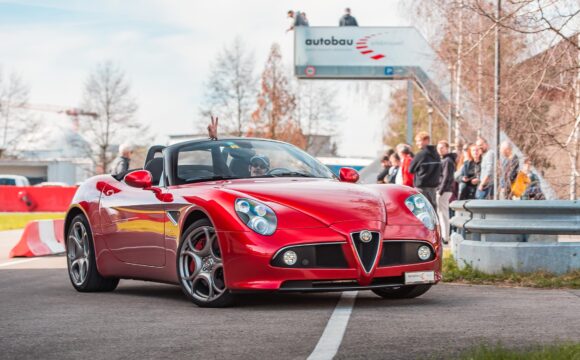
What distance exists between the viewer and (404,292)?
9.02m

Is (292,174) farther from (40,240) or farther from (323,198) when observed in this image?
(40,240)

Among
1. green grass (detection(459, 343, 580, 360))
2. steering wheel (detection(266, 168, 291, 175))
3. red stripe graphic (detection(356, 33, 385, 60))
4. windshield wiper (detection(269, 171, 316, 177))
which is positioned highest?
red stripe graphic (detection(356, 33, 385, 60))

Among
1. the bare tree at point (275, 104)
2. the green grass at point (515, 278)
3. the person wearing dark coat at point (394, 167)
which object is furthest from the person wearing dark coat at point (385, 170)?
the bare tree at point (275, 104)

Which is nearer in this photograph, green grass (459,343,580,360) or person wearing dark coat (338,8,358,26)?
green grass (459,343,580,360)

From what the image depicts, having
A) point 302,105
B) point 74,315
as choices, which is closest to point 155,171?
point 74,315

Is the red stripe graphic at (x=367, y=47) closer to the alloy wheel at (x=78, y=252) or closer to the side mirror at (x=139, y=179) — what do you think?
the alloy wheel at (x=78, y=252)

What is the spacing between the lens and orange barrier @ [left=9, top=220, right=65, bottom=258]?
16750 millimetres

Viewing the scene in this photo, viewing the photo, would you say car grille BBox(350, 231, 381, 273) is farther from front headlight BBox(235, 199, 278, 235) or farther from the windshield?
the windshield

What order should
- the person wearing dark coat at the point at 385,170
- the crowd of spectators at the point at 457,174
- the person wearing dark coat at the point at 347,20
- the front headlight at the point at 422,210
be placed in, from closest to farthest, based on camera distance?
1. the front headlight at the point at 422,210
2. the crowd of spectators at the point at 457,174
3. the person wearing dark coat at the point at 385,170
4. the person wearing dark coat at the point at 347,20

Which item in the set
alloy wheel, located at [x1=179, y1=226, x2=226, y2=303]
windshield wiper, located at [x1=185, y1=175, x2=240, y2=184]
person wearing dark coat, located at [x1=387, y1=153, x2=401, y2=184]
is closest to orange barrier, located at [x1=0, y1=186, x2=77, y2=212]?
person wearing dark coat, located at [x1=387, y1=153, x2=401, y2=184]

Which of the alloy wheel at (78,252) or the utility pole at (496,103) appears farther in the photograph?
the utility pole at (496,103)

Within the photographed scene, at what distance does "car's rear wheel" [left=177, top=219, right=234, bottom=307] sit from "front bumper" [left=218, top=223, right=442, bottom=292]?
0.63 ft

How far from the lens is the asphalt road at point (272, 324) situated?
236 inches

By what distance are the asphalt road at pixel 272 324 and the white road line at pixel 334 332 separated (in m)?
0.05
